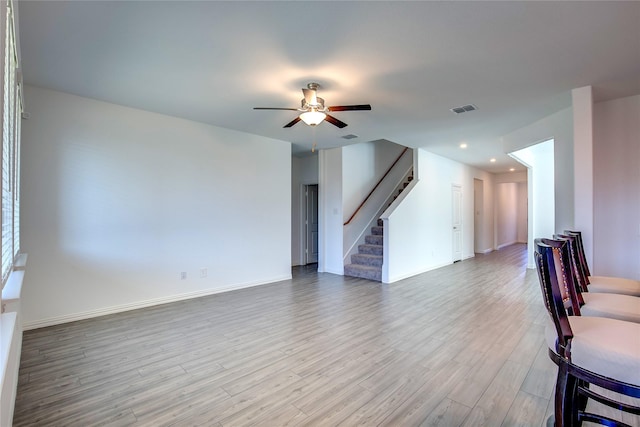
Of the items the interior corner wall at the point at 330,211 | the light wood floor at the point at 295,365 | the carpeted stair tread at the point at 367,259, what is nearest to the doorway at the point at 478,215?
the carpeted stair tread at the point at 367,259

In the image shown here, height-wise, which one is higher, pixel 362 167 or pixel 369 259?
pixel 362 167

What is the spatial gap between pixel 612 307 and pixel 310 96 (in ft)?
9.79

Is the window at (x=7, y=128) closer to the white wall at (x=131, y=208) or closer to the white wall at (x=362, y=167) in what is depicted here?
the white wall at (x=131, y=208)

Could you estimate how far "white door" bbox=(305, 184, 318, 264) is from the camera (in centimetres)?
780

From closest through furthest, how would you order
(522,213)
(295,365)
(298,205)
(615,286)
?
1. (615,286)
2. (295,365)
3. (298,205)
4. (522,213)

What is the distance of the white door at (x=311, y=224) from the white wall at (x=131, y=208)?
225cm

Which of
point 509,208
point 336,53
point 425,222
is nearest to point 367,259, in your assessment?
point 425,222

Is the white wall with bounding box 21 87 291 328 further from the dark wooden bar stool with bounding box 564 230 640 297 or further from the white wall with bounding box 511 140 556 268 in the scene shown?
the white wall with bounding box 511 140 556 268

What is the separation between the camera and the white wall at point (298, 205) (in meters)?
7.53

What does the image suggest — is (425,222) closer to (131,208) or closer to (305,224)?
(305,224)

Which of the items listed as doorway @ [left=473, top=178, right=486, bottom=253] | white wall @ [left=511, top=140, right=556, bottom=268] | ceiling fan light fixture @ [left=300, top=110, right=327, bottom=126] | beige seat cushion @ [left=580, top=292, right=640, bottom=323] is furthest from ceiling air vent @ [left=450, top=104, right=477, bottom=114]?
doorway @ [left=473, top=178, right=486, bottom=253]

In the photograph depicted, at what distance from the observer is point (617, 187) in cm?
371

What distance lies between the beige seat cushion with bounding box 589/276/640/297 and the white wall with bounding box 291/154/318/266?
5.70m

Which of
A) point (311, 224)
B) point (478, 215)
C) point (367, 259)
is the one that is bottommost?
point (367, 259)
